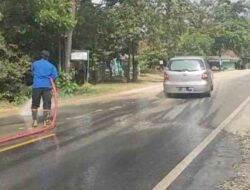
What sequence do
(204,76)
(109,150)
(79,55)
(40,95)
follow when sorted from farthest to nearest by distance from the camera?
(79,55)
(204,76)
(40,95)
(109,150)

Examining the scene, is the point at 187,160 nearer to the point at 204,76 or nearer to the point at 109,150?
the point at 109,150

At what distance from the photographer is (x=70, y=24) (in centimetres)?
2317

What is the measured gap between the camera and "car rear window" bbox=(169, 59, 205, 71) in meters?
23.8

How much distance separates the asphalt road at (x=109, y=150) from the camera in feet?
26.1

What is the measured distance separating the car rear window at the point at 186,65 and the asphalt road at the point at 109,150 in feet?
19.3

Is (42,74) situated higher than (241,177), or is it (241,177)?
(42,74)

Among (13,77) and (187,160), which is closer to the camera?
(187,160)

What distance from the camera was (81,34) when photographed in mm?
32281

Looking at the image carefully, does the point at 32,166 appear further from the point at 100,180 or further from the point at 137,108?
the point at 137,108

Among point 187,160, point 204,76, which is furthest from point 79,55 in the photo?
point 187,160

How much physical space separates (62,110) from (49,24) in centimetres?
549

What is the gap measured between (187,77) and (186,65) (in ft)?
2.20

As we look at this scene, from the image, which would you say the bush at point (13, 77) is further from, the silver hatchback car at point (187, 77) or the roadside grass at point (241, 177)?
the roadside grass at point (241, 177)

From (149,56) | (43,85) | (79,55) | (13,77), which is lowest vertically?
(13,77)
